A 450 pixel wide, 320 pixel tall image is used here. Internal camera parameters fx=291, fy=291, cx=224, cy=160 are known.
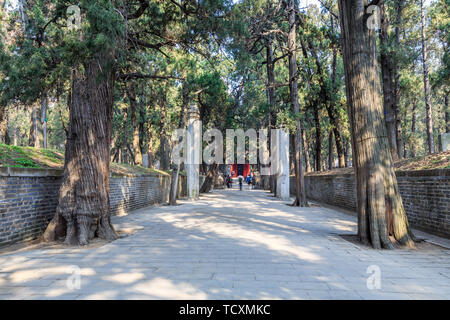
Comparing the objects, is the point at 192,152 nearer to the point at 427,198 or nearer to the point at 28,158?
the point at 28,158

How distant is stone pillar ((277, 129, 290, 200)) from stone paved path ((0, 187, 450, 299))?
412 inches

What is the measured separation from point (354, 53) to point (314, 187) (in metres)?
14.0

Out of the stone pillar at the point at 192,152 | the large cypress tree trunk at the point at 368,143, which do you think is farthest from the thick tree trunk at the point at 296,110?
the large cypress tree trunk at the point at 368,143

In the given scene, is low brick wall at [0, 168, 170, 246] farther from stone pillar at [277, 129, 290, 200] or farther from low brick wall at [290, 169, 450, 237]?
stone pillar at [277, 129, 290, 200]

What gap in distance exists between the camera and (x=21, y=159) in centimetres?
662

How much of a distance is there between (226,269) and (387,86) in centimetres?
1297

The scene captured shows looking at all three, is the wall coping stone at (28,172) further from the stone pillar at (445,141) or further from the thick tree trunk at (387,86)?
the thick tree trunk at (387,86)

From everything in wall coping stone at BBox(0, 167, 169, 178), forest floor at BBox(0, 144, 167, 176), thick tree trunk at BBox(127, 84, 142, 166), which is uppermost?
thick tree trunk at BBox(127, 84, 142, 166)

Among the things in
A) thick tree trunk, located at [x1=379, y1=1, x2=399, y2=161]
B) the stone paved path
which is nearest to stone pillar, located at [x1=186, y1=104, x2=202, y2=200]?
thick tree trunk, located at [x1=379, y1=1, x2=399, y2=161]

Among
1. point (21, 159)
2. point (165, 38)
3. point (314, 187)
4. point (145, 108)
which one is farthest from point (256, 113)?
point (21, 159)

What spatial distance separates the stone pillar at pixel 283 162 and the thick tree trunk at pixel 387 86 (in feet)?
18.1

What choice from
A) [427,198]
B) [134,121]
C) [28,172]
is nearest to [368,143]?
[427,198]

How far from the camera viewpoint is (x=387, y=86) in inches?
535

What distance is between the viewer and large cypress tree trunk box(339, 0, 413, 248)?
5.84 meters
